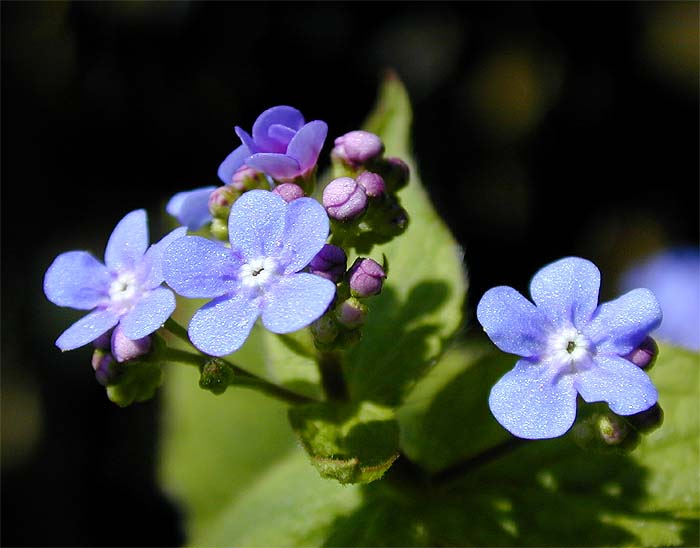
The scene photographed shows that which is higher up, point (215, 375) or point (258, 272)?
point (258, 272)

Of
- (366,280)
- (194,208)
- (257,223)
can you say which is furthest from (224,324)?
(194,208)

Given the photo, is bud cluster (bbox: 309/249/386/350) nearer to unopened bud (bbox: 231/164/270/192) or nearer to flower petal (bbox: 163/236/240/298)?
flower petal (bbox: 163/236/240/298)

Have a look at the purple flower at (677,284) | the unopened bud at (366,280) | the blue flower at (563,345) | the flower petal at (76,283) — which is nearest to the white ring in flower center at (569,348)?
the blue flower at (563,345)

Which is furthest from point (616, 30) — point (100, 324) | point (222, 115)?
point (100, 324)

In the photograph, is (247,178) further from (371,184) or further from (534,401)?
(534,401)

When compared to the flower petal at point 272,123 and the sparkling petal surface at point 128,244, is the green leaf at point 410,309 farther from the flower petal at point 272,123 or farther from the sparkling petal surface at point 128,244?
the sparkling petal surface at point 128,244

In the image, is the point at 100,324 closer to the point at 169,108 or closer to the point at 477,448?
the point at 477,448
